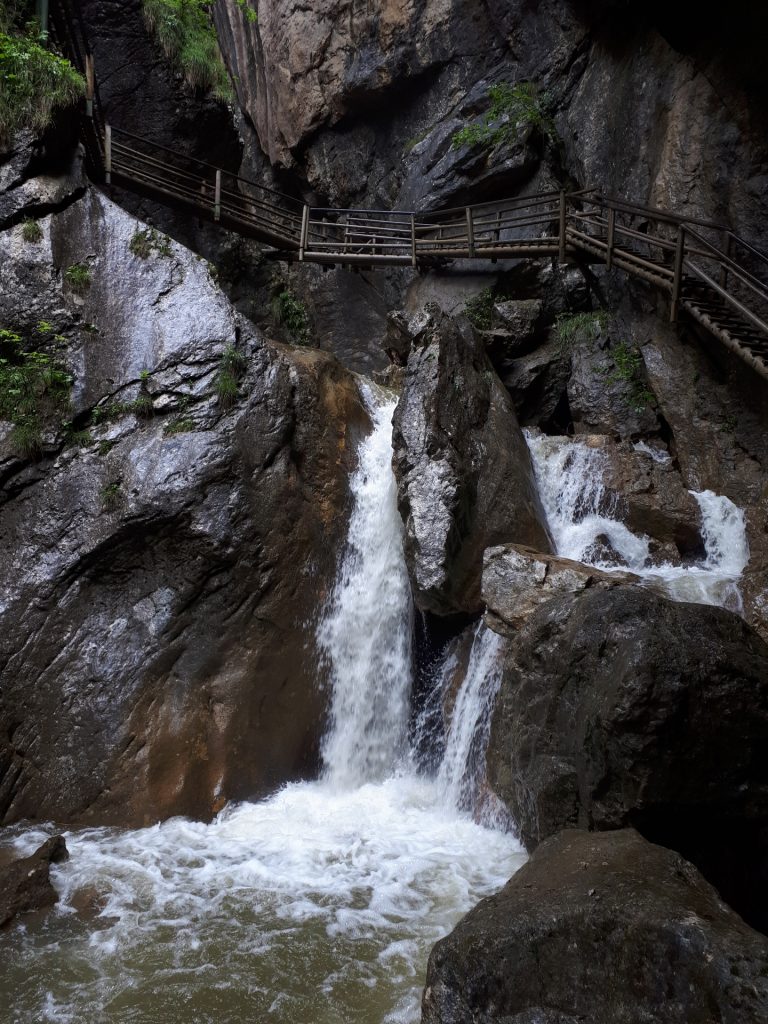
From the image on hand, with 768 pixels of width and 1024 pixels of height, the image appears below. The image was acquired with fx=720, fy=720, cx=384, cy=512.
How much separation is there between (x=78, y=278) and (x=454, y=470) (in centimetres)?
535

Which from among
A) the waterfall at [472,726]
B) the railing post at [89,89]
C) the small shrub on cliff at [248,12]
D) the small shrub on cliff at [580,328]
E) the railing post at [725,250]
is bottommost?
the waterfall at [472,726]

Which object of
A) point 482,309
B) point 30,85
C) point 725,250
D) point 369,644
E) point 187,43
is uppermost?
point 187,43

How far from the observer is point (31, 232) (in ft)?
29.7

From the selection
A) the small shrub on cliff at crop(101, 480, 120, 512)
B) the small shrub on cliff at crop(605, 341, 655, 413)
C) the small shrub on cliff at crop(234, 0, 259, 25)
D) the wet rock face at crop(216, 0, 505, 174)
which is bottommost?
the small shrub on cliff at crop(101, 480, 120, 512)

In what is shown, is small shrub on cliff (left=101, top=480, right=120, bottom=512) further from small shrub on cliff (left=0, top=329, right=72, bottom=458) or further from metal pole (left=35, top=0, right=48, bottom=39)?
metal pole (left=35, top=0, right=48, bottom=39)

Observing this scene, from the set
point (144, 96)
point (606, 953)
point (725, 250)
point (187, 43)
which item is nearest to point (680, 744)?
point (606, 953)

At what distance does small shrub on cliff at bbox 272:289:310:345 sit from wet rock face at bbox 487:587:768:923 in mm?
12689

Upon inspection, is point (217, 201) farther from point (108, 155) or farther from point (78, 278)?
point (78, 278)

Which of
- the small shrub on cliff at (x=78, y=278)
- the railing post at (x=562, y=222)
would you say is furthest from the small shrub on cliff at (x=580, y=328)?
the small shrub on cliff at (x=78, y=278)

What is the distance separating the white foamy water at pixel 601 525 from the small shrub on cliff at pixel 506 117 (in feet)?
23.8

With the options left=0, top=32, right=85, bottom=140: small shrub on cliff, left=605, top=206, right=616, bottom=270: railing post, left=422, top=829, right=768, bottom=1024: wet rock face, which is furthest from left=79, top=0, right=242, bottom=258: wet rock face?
left=422, top=829, right=768, bottom=1024: wet rock face

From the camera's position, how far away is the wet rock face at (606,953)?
264 cm

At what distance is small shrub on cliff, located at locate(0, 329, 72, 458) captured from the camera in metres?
8.32

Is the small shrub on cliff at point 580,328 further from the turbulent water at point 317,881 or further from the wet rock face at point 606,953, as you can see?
the wet rock face at point 606,953
